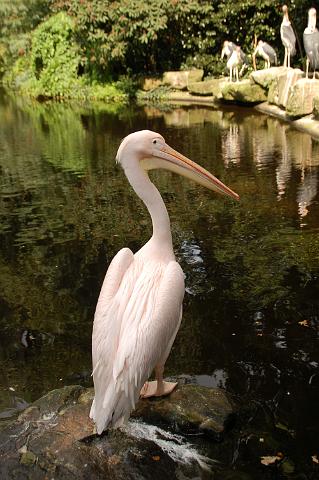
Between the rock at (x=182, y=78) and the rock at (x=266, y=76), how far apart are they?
143 inches

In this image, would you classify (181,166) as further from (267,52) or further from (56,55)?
(56,55)

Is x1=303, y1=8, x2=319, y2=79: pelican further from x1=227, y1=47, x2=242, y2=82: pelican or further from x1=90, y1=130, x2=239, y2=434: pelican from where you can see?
x1=90, y1=130, x2=239, y2=434: pelican

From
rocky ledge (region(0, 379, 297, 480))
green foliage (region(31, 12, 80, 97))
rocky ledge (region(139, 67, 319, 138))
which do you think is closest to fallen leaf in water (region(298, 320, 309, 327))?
rocky ledge (region(0, 379, 297, 480))

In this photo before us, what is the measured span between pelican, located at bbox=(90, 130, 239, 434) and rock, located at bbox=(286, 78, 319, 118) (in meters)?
7.91

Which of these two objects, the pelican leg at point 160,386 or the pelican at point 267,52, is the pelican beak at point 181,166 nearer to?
the pelican leg at point 160,386

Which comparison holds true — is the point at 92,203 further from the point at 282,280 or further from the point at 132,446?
the point at 132,446

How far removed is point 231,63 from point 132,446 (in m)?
13.5

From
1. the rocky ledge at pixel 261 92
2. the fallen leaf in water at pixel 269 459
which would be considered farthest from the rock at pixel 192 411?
the rocky ledge at pixel 261 92

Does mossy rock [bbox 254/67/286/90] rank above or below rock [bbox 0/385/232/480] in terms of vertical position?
above

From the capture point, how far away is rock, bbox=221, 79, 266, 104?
13.1m

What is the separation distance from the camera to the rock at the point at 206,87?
15147 millimetres

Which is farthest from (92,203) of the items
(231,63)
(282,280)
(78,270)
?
(231,63)

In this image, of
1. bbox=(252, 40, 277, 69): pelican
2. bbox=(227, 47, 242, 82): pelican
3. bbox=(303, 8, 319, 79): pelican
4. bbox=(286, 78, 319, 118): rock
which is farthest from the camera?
bbox=(227, 47, 242, 82): pelican

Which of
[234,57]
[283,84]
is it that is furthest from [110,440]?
[234,57]
